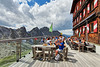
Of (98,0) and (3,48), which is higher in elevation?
(98,0)

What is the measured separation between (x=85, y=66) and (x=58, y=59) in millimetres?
1535

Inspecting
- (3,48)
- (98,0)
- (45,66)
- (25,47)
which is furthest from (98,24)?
(3,48)

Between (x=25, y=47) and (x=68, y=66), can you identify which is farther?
(x=25, y=47)

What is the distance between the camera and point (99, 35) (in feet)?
22.4

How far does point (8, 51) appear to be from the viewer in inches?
285

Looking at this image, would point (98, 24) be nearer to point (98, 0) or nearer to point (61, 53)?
point (98, 0)

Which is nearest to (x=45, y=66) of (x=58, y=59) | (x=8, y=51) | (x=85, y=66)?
(x=58, y=59)

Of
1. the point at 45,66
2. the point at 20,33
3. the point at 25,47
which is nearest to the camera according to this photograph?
the point at 45,66

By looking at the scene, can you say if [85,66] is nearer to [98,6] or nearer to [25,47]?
[98,6]

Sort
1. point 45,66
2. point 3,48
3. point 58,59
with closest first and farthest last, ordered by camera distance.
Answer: point 45,66 → point 58,59 → point 3,48

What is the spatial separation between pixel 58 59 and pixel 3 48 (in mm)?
6579

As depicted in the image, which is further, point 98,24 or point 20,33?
point 20,33

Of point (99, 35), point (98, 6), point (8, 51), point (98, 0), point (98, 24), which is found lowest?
point (8, 51)

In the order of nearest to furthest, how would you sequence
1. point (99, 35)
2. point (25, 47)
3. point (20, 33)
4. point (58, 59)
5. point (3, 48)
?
point (58, 59)
point (99, 35)
point (3, 48)
point (25, 47)
point (20, 33)
